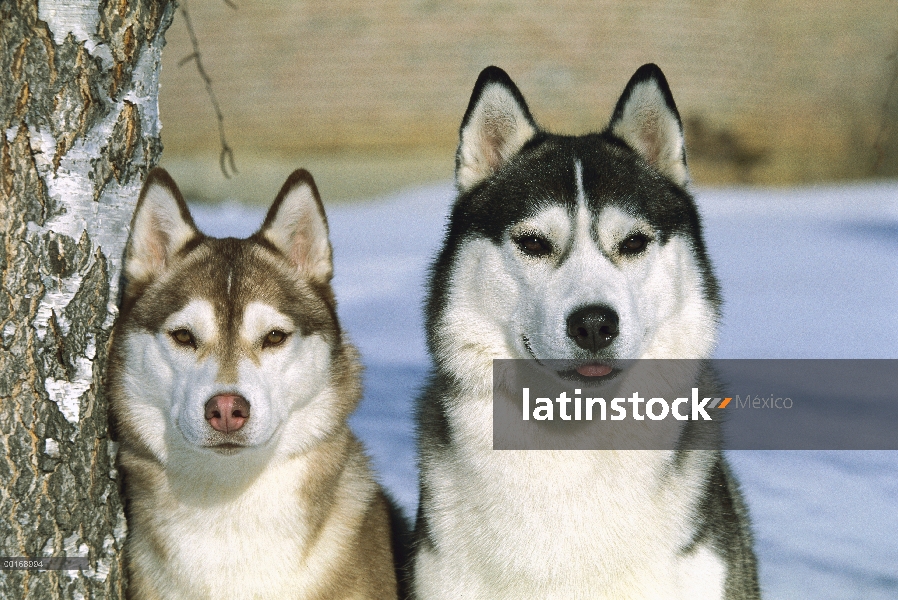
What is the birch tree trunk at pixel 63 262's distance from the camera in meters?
3.00

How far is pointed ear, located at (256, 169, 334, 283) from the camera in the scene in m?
3.44

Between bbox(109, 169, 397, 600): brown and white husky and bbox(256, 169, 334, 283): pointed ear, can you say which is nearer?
bbox(109, 169, 397, 600): brown and white husky

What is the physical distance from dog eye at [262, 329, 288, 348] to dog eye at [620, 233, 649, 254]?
1215 millimetres

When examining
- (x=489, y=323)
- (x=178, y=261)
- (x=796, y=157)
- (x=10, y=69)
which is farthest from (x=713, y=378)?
(x=796, y=157)

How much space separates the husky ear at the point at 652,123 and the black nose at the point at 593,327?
76 centimetres

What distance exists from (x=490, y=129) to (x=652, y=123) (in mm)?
580

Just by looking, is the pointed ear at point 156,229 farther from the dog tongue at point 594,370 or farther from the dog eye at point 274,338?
the dog tongue at point 594,370

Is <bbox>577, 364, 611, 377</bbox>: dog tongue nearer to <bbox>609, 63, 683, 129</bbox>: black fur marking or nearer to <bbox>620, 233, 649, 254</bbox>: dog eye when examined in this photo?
<bbox>620, 233, 649, 254</bbox>: dog eye

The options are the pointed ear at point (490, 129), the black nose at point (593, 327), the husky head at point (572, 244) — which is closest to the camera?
the black nose at point (593, 327)

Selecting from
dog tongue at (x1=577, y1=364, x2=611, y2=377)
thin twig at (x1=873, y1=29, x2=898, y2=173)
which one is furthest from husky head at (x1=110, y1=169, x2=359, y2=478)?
thin twig at (x1=873, y1=29, x2=898, y2=173)

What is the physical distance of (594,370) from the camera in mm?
2930

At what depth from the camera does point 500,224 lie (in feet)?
10.3

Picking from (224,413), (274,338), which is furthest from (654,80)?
(224,413)

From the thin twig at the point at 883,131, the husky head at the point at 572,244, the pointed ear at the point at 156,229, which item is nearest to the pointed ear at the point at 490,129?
the husky head at the point at 572,244
